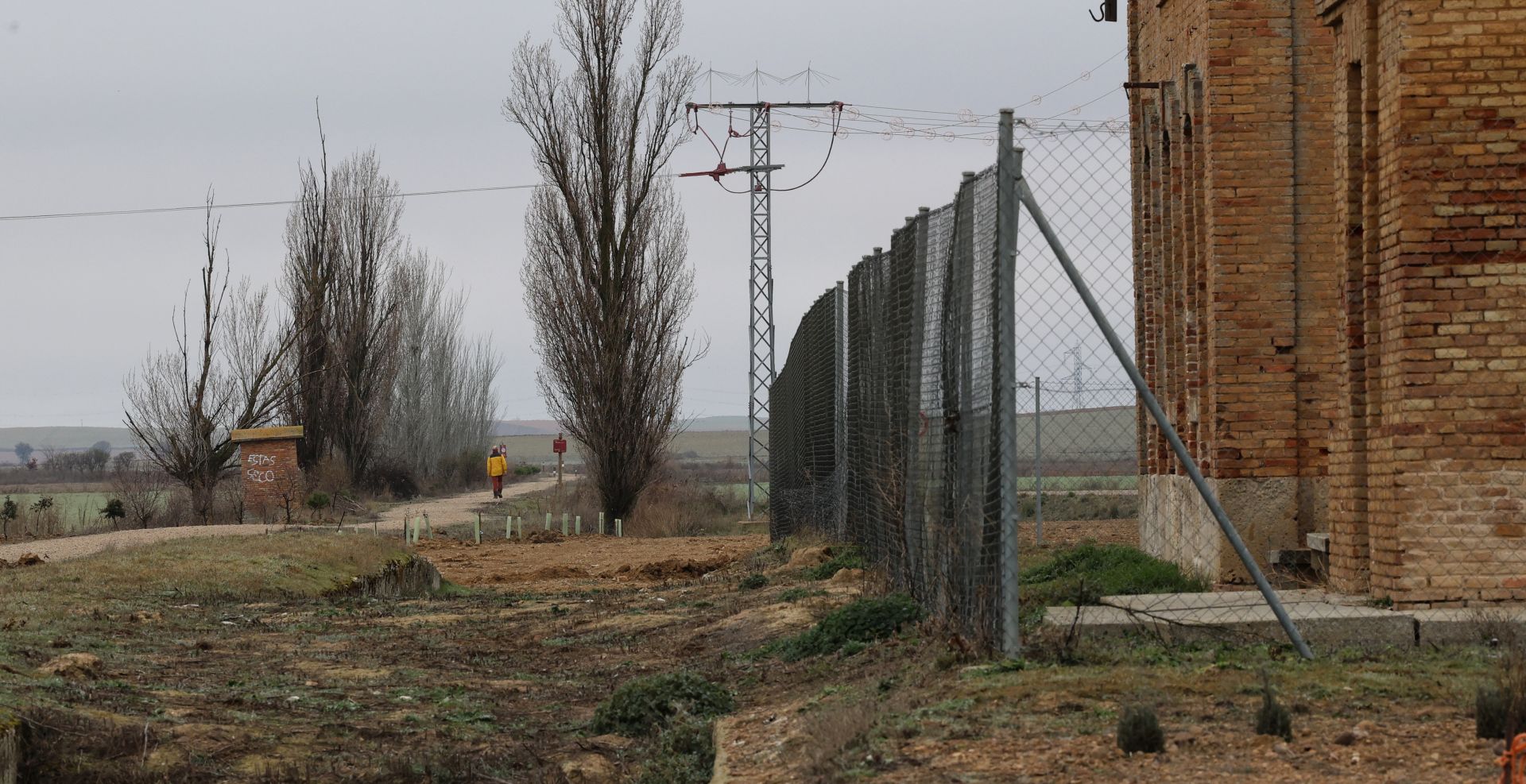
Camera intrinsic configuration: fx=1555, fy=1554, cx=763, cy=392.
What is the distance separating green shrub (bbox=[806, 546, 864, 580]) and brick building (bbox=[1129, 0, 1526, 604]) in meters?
2.69

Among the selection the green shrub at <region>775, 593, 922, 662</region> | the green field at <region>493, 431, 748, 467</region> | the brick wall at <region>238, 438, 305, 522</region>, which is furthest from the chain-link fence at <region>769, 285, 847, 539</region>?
the green field at <region>493, 431, 748, 467</region>

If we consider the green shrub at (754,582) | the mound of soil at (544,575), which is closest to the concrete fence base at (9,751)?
the green shrub at (754,582)

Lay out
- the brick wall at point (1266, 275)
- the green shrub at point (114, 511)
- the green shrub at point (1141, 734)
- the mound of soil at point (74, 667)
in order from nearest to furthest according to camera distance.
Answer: the green shrub at point (1141, 734) → the mound of soil at point (74, 667) → the brick wall at point (1266, 275) → the green shrub at point (114, 511)

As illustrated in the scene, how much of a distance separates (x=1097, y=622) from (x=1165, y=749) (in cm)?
299

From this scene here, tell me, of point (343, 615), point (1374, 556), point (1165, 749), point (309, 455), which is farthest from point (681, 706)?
point (309, 455)

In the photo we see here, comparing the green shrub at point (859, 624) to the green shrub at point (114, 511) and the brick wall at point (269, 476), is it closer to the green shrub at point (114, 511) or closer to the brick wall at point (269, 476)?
the green shrub at point (114, 511)

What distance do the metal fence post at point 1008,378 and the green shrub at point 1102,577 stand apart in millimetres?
2273

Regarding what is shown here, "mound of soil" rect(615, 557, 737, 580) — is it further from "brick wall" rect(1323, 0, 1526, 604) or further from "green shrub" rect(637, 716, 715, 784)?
"green shrub" rect(637, 716, 715, 784)

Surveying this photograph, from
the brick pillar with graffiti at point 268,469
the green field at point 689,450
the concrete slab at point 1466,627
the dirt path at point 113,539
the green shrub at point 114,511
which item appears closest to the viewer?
the concrete slab at point 1466,627

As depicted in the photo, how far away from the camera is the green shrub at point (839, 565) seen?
41.5 feet

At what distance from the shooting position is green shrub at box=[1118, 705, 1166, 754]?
16.6 feet

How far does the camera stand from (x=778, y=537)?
20844 mm

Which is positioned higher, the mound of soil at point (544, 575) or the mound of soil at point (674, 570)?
the mound of soil at point (674, 570)

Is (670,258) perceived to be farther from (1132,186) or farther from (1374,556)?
(1374,556)
